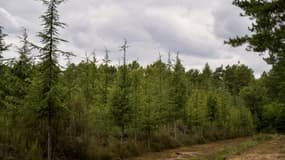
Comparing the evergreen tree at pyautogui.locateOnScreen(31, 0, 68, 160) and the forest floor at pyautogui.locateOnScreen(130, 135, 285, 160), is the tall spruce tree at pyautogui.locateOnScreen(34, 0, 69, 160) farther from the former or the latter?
the forest floor at pyautogui.locateOnScreen(130, 135, 285, 160)

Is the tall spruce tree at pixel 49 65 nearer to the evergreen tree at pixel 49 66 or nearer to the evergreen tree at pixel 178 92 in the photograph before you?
the evergreen tree at pixel 49 66

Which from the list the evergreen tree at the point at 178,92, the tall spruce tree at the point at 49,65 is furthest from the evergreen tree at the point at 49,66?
the evergreen tree at the point at 178,92

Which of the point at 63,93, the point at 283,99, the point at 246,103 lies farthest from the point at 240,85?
the point at 63,93

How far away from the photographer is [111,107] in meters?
25.4

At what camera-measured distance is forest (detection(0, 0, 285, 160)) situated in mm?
16031

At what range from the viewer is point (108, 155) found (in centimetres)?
2292

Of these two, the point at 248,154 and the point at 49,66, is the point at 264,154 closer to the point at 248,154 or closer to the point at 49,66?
the point at 248,154

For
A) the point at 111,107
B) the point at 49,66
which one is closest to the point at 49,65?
the point at 49,66

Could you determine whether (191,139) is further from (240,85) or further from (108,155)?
(240,85)

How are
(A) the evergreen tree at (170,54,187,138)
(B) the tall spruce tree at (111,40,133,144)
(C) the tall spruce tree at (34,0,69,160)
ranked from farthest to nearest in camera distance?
(A) the evergreen tree at (170,54,187,138), (B) the tall spruce tree at (111,40,133,144), (C) the tall spruce tree at (34,0,69,160)

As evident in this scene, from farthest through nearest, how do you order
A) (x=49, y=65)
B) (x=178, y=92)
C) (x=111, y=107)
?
1. (x=178, y=92)
2. (x=111, y=107)
3. (x=49, y=65)

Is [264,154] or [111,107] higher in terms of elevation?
[111,107]

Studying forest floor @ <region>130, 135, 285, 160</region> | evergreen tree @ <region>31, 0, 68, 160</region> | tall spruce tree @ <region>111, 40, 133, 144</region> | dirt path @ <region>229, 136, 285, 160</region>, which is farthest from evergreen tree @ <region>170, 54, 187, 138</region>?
evergreen tree @ <region>31, 0, 68, 160</region>

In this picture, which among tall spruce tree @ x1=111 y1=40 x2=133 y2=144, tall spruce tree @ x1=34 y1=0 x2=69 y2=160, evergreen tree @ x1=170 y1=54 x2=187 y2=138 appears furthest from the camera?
evergreen tree @ x1=170 y1=54 x2=187 y2=138
